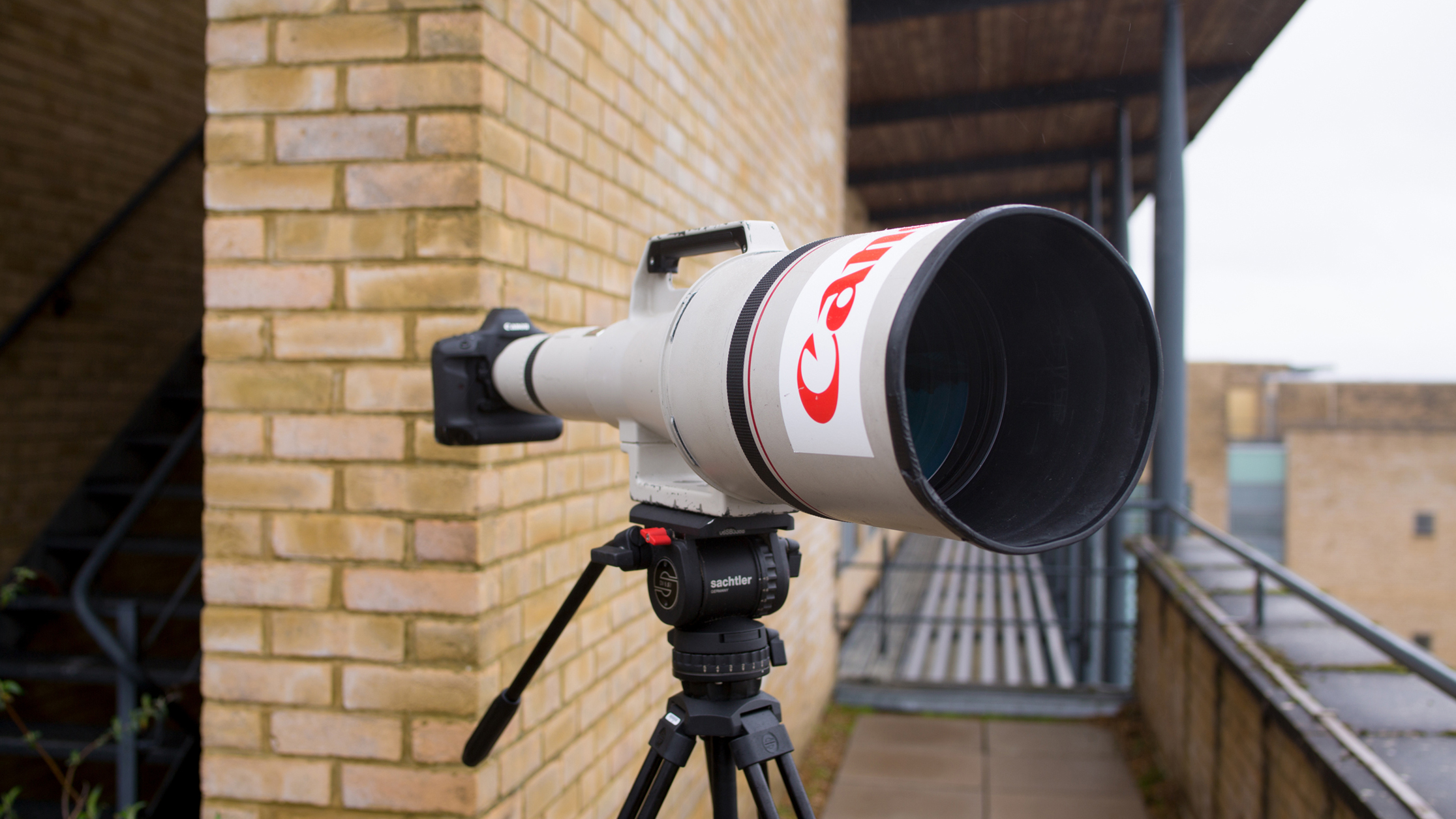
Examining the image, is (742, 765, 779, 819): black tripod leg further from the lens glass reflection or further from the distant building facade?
the distant building facade

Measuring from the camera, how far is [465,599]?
153 cm

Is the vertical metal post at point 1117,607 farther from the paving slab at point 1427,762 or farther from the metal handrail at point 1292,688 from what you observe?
the paving slab at point 1427,762

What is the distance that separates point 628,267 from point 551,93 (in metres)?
0.53

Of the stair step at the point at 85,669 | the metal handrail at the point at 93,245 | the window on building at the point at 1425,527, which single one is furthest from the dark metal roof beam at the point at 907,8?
the window on building at the point at 1425,527

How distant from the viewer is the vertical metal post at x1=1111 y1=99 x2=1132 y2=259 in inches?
265

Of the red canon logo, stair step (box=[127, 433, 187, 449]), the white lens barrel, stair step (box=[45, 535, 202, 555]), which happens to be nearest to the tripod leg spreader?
the white lens barrel

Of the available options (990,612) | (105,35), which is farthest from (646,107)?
(990,612)

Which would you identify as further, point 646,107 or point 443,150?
point 646,107

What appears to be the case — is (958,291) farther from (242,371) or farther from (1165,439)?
(1165,439)

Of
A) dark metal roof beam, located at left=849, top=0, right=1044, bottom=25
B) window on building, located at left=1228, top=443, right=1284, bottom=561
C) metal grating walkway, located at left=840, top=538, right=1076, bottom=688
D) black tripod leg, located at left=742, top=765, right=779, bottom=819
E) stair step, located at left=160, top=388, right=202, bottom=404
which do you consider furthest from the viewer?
window on building, located at left=1228, top=443, right=1284, bottom=561

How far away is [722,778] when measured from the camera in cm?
106

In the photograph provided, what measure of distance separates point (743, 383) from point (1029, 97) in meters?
6.85

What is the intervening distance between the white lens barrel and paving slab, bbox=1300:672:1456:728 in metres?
2.10

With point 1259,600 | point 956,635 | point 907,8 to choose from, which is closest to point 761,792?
point 1259,600
